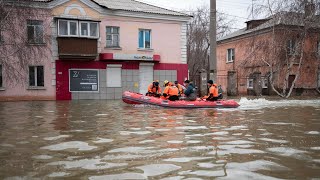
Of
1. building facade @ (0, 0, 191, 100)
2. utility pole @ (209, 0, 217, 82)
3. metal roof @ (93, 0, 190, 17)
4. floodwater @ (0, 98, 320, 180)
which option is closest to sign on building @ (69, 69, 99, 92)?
building facade @ (0, 0, 191, 100)

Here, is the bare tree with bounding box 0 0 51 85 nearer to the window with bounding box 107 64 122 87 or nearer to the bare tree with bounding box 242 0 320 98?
the window with bounding box 107 64 122 87

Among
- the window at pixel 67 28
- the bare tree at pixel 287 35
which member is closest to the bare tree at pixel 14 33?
the window at pixel 67 28

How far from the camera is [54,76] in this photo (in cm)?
2470

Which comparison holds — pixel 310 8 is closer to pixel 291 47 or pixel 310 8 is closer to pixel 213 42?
pixel 291 47

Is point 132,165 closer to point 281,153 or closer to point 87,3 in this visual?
point 281,153

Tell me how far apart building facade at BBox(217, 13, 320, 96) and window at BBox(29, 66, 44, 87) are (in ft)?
50.5

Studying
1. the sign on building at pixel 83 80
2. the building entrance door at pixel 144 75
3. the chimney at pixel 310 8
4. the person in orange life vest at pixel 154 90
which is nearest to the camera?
the person in orange life vest at pixel 154 90

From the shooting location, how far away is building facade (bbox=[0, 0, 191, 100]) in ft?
80.5

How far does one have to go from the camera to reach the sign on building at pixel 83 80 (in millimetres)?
25234

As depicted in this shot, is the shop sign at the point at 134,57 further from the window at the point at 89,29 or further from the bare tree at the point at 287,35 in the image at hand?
the bare tree at the point at 287,35

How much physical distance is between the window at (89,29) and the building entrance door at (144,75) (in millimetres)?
4184

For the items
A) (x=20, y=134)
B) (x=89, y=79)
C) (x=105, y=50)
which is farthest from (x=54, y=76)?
(x=20, y=134)

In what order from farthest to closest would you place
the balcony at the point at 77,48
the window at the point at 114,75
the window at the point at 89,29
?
1. the window at the point at 114,75
2. the window at the point at 89,29
3. the balcony at the point at 77,48

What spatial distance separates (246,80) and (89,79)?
15864mm
